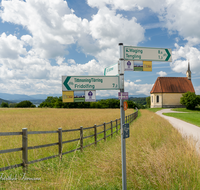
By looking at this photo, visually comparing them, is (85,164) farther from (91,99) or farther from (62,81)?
(62,81)

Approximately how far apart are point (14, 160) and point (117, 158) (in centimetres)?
320

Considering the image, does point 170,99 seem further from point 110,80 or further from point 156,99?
point 110,80

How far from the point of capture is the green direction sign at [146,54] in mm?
3389

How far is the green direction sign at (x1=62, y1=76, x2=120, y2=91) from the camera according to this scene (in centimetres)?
325

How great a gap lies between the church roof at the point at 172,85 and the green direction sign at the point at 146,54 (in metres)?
58.3

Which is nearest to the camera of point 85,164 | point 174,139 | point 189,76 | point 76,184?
point 76,184

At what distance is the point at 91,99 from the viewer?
3.30m

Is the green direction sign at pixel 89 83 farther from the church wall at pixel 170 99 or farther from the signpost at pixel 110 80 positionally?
the church wall at pixel 170 99

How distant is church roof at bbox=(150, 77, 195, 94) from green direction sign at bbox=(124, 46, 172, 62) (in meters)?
58.3

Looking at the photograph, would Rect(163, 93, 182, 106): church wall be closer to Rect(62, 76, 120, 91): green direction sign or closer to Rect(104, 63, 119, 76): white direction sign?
Rect(104, 63, 119, 76): white direction sign

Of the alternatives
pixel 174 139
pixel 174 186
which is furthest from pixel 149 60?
pixel 174 139

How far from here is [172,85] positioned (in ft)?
200

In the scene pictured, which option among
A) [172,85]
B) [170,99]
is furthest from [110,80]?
[172,85]

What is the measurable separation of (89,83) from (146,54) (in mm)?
1397
